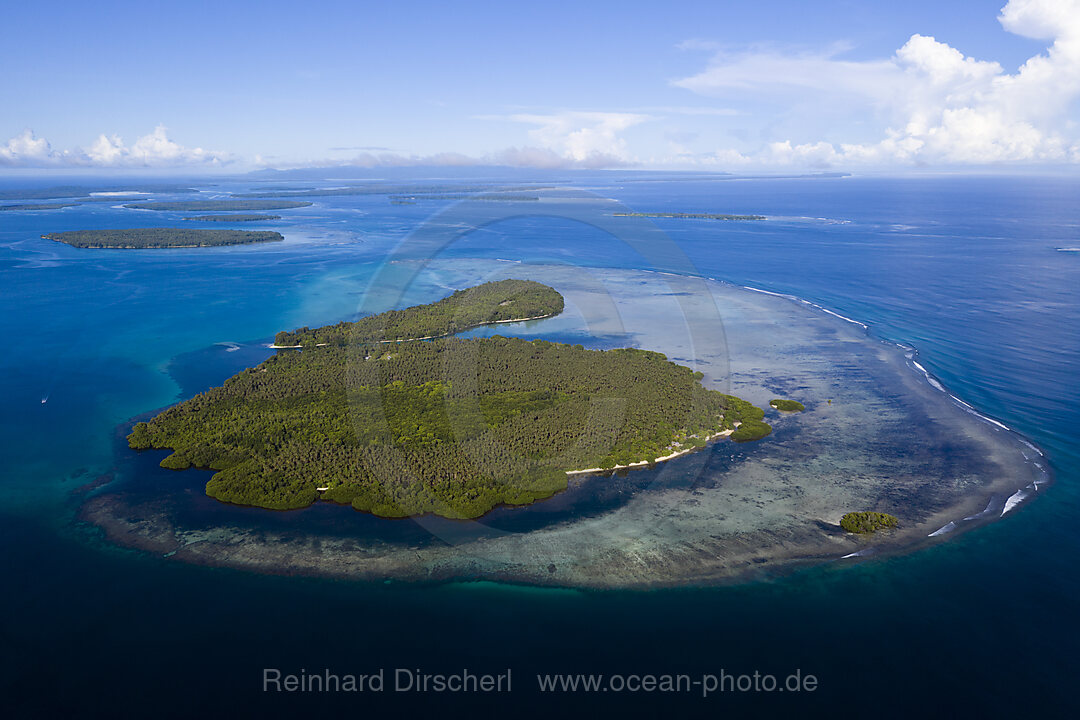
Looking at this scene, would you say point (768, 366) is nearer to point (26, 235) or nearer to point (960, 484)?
point (960, 484)

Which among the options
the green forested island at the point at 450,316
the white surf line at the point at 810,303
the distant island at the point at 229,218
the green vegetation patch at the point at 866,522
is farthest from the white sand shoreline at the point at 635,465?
the distant island at the point at 229,218

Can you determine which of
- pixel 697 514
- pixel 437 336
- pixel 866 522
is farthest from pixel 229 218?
pixel 866 522

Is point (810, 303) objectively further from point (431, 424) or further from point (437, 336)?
point (431, 424)

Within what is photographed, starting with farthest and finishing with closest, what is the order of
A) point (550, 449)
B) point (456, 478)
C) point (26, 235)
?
point (26, 235) < point (550, 449) < point (456, 478)

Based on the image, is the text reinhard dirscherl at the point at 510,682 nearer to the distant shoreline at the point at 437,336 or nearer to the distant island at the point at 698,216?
the distant shoreline at the point at 437,336

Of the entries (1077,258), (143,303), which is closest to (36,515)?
(143,303)

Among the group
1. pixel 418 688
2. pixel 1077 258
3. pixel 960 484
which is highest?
pixel 1077 258

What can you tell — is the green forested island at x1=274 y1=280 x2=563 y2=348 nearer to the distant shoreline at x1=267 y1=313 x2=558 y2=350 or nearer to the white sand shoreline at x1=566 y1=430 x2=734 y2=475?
the distant shoreline at x1=267 y1=313 x2=558 y2=350

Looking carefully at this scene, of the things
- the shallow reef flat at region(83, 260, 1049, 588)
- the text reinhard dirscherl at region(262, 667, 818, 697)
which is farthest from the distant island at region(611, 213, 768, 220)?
the text reinhard dirscherl at region(262, 667, 818, 697)
